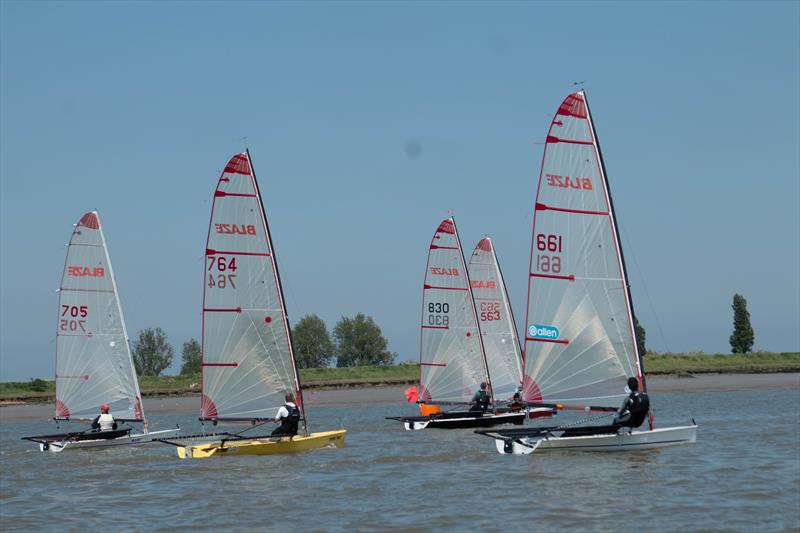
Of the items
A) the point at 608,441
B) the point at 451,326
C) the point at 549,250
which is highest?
the point at 549,250

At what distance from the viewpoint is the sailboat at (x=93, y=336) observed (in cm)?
3475

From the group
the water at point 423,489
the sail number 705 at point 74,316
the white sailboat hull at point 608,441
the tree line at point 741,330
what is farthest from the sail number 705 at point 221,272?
the tree line at point 741,330

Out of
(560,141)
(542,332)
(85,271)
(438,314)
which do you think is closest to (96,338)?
(85,271)

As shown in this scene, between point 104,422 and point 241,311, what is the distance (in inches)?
276

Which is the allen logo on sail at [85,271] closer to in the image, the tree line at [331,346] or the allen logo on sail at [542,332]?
the allen logo on sail at [542,332]

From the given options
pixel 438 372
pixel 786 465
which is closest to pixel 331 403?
pixel 438 372

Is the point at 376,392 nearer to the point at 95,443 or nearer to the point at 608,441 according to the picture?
the point at 95,443

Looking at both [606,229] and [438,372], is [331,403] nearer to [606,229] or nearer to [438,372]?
[438,372]

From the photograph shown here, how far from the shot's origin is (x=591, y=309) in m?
25.9

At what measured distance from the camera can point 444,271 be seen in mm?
40844

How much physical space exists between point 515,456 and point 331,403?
1432 inches

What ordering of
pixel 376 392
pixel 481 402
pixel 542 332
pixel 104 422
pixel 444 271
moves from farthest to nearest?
pixel 376 392
pixel 444 271
pixel 481 402
pixel 104 422
pixel 542 332

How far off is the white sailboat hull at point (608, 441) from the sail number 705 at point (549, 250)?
13.4ft

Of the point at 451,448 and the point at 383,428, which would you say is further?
the point at 383,428
